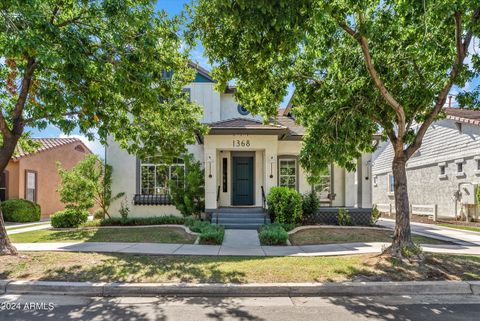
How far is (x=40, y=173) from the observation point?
20.4 m

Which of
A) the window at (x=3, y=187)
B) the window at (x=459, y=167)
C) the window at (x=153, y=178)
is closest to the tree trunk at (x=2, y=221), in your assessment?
the window at (x=153, y=178)

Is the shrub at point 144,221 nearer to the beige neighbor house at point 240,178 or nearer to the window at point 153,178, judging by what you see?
the beige neighbor house at point 240,178

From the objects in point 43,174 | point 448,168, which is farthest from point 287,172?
point 43,174

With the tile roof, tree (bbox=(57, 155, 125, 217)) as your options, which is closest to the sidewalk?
tree (bbox=(57, 155, 125, 217))

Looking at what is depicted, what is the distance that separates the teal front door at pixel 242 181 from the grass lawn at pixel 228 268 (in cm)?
761

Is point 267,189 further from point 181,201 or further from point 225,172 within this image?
point 181,201

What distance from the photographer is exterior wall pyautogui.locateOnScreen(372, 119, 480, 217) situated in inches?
670

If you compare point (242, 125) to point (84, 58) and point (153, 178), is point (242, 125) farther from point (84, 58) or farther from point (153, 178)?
point (84, 58)

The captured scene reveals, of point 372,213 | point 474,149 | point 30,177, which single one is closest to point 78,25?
point 372,213

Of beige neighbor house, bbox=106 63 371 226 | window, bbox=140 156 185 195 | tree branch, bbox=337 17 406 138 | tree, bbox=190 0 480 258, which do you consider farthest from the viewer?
window, bbox=140 156 185 195

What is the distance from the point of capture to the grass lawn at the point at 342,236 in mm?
10641

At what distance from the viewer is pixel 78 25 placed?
24.8ft

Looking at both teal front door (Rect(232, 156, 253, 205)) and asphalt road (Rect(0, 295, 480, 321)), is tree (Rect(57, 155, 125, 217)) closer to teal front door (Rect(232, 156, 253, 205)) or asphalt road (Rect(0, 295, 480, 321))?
teal front door (Rect(232, 156, 253, 205))

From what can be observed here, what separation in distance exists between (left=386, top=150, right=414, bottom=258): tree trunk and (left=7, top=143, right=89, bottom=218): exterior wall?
19.2 metres
